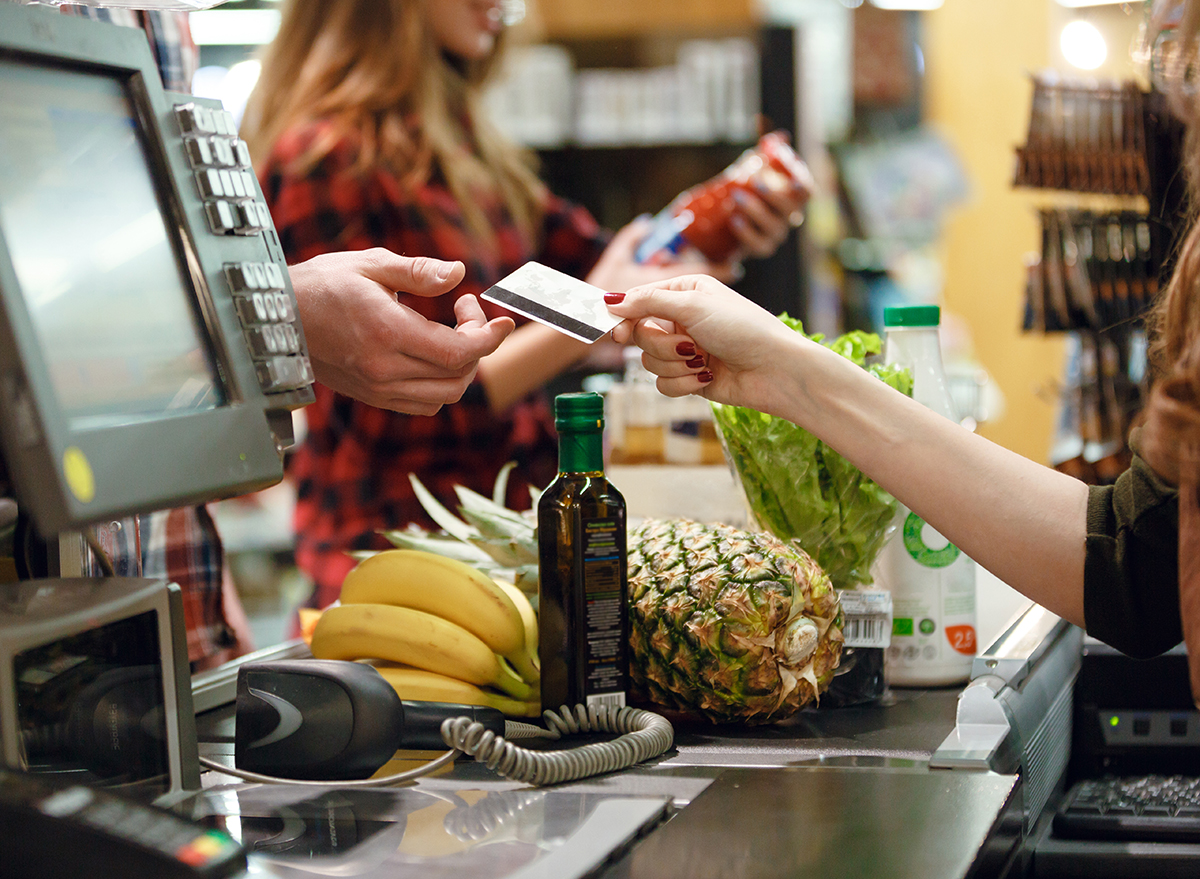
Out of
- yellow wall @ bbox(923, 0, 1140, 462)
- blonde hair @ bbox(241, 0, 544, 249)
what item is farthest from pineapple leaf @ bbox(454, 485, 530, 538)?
yellow wall @ bbox(923, 0, 1140, 462)

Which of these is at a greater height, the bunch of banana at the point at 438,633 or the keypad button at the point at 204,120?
the keypad button at the point at 204,120

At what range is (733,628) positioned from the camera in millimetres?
1043

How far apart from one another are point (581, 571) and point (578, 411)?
138 mm

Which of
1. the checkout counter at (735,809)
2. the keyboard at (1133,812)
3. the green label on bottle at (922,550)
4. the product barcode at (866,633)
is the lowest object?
the keyboard at (1133,812)

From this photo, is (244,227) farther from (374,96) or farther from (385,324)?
(374,96)

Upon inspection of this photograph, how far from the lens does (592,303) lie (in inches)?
44.1

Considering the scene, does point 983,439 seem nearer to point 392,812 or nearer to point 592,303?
point 592,303

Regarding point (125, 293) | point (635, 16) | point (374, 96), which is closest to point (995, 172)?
point (635, 16)

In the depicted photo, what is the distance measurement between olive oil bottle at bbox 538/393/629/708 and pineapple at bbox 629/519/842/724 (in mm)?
46

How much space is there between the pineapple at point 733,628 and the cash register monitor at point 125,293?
383mm

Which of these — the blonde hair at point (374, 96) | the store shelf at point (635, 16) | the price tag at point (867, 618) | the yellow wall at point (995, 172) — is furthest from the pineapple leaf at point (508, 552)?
the yellow wall at point (995, 172)

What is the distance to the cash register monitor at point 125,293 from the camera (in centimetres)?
66

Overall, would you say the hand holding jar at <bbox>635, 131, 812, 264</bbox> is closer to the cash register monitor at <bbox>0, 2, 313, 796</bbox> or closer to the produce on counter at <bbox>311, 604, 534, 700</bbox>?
the produce on counter at <bbox>311, 604, 534, 700</bbox>

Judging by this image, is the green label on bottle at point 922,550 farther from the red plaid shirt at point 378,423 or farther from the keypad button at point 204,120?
the red plaid shirt at point 378,423
